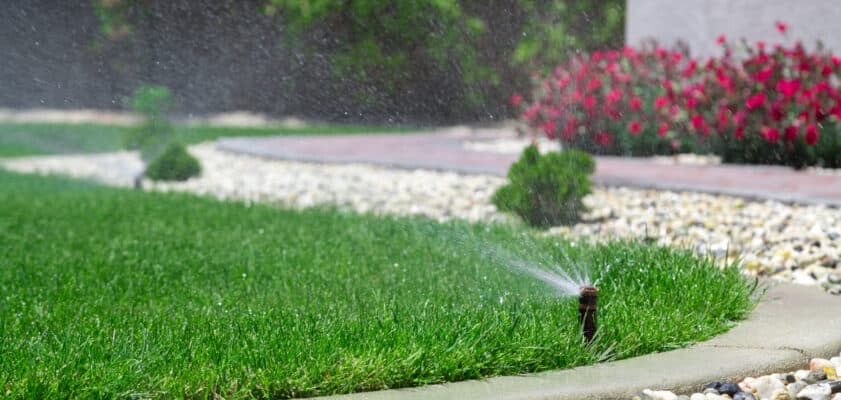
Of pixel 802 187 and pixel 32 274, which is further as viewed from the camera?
pixel 802 187

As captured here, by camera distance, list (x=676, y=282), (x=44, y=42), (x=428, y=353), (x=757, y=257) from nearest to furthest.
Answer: (x=428, y=353) < (x=676, y=282) < (x=757, y=257) < (x=44, y=42)

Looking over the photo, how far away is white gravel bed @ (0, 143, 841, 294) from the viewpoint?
481cm

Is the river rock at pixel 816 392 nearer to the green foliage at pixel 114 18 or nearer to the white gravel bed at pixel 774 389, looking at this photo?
the white gravel bed at pixel 774 389

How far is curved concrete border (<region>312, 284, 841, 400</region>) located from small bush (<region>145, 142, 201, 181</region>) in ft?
22.7

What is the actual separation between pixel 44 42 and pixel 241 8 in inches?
256

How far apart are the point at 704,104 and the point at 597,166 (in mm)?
1361

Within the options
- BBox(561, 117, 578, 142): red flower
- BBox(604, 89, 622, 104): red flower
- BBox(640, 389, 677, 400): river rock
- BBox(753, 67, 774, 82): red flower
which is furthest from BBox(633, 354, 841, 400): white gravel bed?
BBox(561, 117, 578, 142): red flower

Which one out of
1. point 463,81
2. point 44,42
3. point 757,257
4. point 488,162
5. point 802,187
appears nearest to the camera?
point 757,257

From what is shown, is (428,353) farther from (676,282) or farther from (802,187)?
(802,187)

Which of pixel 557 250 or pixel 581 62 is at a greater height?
pixel 581 62

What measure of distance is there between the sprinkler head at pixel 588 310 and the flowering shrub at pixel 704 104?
6481 mm

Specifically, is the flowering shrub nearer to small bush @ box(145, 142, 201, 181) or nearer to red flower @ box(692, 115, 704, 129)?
red flower @ box(692, 115, 704, 129)

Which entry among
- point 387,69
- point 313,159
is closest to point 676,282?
point 313,159

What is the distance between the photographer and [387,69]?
2158 centimetres
